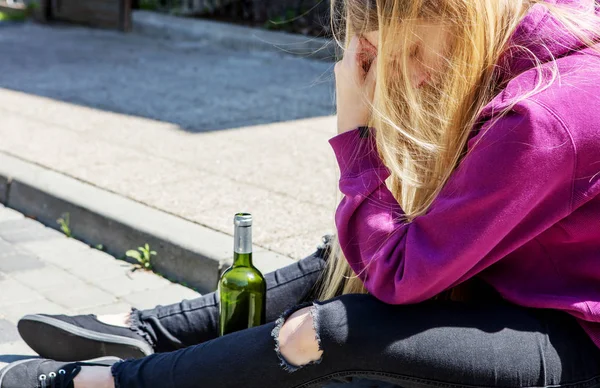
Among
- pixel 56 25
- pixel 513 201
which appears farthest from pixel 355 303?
pixel 56 25

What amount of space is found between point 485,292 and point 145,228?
1835 mm

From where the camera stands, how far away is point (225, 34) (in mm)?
9188

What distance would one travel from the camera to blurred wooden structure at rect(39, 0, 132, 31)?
10.3 metres

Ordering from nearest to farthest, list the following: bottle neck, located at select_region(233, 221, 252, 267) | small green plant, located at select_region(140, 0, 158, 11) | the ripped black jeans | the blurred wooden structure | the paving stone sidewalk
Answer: the ripped black jeans
bottle neck, located at select_region(233, 221, 252, 267)
the paving stone sidewalk
the blurred wooden structure
small green plant, located at select_region(140, 0, 158, 11)

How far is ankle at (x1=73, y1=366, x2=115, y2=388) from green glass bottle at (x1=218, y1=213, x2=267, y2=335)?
34 centimetres

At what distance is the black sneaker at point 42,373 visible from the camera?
2.31 metres

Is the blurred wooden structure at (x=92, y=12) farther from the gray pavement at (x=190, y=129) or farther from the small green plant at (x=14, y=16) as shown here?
the gray pavement at (x=190, y=129)

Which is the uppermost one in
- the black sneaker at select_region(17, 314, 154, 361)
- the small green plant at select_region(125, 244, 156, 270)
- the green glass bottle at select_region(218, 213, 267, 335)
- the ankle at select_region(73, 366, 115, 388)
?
the green glass bottle at select_region(218, 213, 267, 335)

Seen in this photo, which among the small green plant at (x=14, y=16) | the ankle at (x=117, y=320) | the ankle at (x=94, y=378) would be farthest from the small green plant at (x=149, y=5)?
the ankle at (x=94, y=378)

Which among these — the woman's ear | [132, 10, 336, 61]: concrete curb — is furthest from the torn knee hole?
[132, 10, 336, 61]: concrete curb

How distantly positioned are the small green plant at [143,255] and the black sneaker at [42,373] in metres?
1.13

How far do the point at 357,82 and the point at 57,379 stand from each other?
1066mm

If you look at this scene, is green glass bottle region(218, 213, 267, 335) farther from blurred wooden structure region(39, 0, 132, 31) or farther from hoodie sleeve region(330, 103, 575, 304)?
blurred wooden structure region(39, 0, 132, 31)

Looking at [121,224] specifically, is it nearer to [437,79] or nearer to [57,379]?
[57,379]
